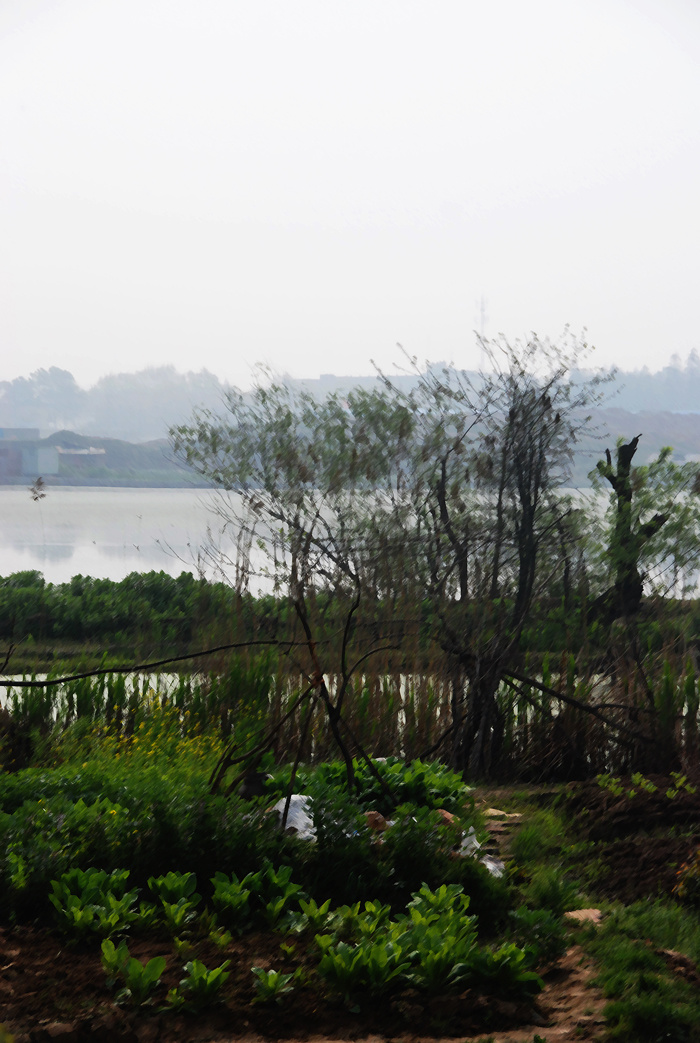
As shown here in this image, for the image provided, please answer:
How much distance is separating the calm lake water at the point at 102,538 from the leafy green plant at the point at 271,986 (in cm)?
577

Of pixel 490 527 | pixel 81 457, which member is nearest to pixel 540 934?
pixel 490 527

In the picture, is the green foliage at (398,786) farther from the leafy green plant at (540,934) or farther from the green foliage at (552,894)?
the leafy green plant at (540,934)

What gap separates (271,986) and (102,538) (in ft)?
60.0

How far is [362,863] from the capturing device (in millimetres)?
3342

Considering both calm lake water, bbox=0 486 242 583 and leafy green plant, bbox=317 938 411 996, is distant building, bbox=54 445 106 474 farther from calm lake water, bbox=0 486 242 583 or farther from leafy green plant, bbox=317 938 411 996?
leafy green plant, bbox=317 938 411 996

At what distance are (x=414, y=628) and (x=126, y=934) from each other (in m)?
3.25

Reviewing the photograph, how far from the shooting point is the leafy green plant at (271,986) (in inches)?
96.6

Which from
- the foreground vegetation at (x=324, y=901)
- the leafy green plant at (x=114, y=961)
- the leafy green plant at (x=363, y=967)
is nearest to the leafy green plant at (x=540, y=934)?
the foreground vegetation at (x=324, y=901)

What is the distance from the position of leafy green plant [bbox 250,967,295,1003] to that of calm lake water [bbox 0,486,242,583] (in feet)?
18.9

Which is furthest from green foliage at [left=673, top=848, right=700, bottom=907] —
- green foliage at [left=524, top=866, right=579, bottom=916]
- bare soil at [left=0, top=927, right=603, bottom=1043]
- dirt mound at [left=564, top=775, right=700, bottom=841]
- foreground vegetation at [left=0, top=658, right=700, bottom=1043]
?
bare soil at [left=0, top=927, right=603, bottom=1043]

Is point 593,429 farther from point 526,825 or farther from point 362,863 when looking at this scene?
point 362,863

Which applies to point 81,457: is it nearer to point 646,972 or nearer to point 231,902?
point 231,902

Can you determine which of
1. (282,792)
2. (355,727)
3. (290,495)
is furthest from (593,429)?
(282,792)

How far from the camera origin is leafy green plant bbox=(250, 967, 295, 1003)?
2453 millimetres
